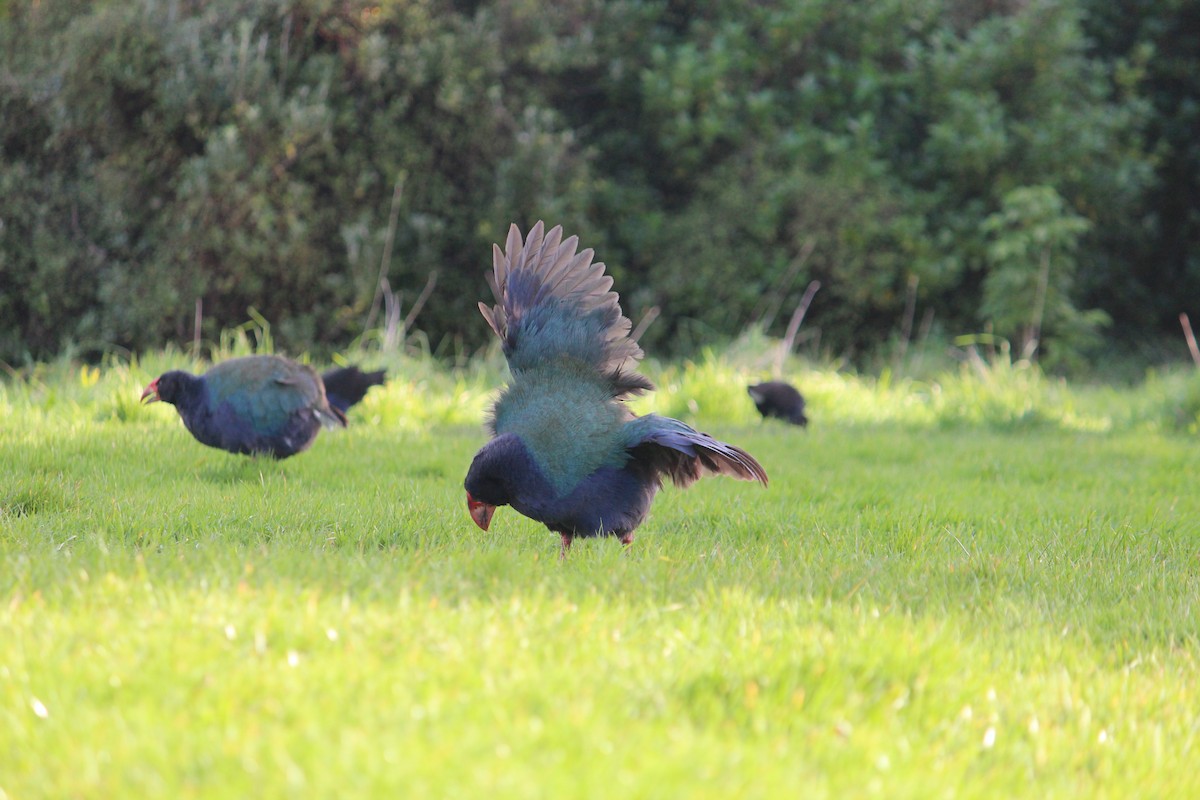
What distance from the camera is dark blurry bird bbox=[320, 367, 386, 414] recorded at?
24.7 ft

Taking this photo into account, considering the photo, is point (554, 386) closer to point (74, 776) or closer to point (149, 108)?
point (74, 776)

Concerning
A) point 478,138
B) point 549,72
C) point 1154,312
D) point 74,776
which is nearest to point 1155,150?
point 1154,312

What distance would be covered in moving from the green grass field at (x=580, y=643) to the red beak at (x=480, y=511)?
109 mm

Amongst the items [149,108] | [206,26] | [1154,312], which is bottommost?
[1154,312]

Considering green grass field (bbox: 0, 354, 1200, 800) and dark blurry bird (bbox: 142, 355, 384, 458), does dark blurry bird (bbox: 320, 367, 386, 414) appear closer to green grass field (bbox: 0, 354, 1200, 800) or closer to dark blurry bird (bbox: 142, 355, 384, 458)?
dark blurry bird (bbox: 142, 355, 384, 458)

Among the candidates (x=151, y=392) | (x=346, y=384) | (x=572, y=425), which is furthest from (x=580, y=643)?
(x=346, y=384)

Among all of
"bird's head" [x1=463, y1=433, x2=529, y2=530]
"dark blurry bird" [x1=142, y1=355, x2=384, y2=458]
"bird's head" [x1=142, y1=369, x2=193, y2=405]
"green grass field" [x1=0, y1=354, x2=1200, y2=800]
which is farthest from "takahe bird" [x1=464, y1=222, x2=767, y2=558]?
"bird's head" [x1=142, y1=369, x2=193, y2=405]

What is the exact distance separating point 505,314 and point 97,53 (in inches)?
387

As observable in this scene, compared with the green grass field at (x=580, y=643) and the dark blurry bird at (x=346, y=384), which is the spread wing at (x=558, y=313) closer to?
the green grass field at (x=580, y=643)

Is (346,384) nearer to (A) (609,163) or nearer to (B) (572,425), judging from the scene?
(B) (572,425)

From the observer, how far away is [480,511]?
4535 millimetres

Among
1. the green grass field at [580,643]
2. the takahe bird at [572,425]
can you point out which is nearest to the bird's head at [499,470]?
the takahe bird at [572,425]

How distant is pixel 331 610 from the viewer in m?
2.98

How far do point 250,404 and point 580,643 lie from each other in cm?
371
